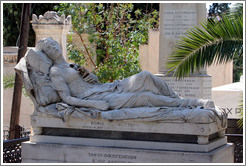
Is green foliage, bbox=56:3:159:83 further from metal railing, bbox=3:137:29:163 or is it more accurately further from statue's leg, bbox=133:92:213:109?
statue's leg, bbox=133:92:213:109

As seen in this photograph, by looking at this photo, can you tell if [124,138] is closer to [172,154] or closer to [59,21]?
[172,154]

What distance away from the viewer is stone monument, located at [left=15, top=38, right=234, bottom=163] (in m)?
6.49

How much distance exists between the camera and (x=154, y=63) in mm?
15539

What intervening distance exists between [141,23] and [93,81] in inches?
253

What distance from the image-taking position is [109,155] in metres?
6.75

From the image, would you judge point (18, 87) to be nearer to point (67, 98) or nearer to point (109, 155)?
point (67, 98)

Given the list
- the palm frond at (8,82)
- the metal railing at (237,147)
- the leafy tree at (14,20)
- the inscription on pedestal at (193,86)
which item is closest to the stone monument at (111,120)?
the metal railing at (237,147)

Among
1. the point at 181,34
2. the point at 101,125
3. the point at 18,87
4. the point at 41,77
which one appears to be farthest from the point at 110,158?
the point at 18,87

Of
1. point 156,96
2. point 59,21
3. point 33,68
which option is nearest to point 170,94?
point 156,96

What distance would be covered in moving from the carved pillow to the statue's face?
9cm

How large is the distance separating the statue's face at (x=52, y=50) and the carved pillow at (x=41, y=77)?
89 millimetres

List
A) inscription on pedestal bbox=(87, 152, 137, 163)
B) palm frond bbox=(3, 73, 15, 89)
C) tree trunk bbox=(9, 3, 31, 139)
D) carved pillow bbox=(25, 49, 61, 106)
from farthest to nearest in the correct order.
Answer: palm frond bbox=(3, 73, 15, 89) → tree trunk bbox=(9, 3, 31, 139) → carved pillow bbox=(25, 49, 61, 106) → inscription on pedestal bbox=(87, 152, 137, 163)

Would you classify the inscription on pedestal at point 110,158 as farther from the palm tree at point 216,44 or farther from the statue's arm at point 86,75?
the palm tree at point 216,44

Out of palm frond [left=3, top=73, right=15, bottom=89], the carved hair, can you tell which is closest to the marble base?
the carved hair
